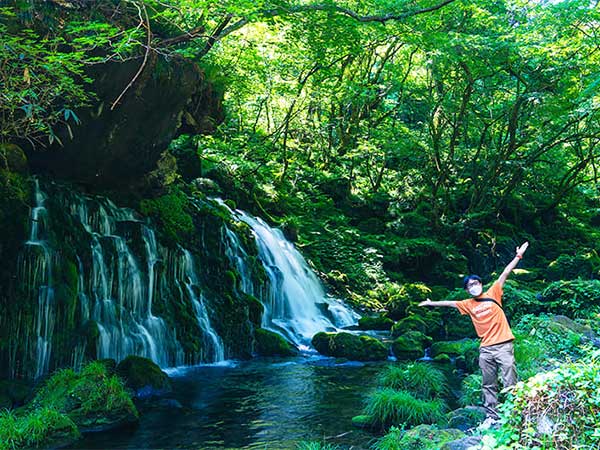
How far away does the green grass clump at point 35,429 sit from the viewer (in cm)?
663

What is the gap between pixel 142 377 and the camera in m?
9.27

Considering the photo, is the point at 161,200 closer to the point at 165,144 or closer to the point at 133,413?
the point at 165,144

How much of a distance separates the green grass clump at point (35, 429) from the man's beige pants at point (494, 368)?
546cm

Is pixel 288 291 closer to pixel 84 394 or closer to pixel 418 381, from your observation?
pixel 418 381

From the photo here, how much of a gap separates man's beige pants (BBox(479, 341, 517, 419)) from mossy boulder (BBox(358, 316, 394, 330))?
10297 millimetres

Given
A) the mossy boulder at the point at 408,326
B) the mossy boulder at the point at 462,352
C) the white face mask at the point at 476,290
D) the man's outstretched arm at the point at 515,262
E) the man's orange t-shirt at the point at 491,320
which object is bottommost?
the mossy boulder at the point at 462,352

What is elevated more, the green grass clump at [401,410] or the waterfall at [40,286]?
the waterfall at [40,286]

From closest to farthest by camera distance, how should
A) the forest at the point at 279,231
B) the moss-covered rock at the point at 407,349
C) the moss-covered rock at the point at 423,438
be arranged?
the moss-covered rock at the point at 423,438 < the forest at the point at 279,231 < the moss-covered rock at the point at 407,349

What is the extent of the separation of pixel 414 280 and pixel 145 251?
13.7 m

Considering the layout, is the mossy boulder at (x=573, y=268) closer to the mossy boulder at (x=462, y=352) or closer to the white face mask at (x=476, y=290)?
the mossy boulder at (x=462, y=352)

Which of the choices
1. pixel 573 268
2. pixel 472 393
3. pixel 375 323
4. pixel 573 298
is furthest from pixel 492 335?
pixel 573 268

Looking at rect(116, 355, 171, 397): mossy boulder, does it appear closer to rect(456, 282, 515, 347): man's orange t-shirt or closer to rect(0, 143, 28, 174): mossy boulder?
rect(0, 143, 28, 174): mossy boulder

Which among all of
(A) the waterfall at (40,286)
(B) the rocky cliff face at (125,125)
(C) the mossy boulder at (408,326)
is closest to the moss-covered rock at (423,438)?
(A) the waterfall at (40,286)

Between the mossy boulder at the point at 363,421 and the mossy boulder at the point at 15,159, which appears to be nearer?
the mossy boulder at the point at 363,421
